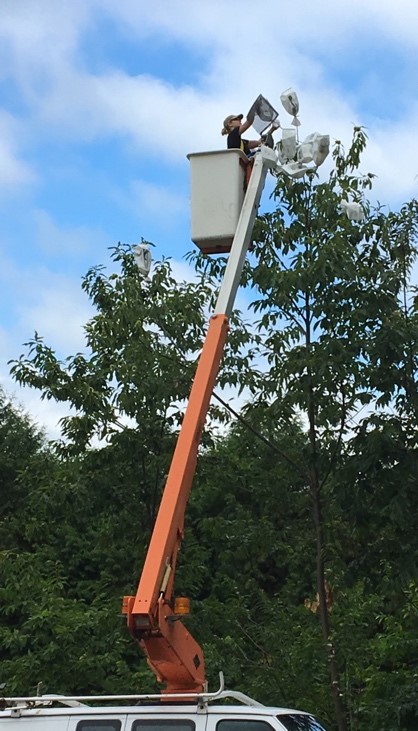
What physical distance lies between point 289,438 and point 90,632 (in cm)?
338

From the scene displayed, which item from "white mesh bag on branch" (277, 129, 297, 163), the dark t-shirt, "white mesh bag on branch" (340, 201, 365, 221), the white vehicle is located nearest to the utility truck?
the white vehicle

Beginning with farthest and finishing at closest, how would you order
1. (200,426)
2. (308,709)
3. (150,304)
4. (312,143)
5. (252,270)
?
(150,304) < (252,270) < (308,709) < (312,143) < (200,426)

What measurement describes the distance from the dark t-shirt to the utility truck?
0.24m

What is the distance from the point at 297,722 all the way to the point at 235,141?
4797 mm

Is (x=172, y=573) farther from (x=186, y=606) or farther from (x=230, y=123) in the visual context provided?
(x=230, y=123)

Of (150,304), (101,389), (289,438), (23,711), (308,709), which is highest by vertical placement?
(150,304)

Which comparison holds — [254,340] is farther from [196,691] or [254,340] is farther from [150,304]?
[196,691]

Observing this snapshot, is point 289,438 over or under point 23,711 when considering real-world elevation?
over

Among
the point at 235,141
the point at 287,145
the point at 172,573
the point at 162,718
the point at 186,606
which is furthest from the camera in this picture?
the point at 287,145

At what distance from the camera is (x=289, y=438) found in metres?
12.1

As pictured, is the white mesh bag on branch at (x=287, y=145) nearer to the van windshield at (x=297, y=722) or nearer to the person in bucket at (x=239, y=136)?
the person in bucket at (x=239, y=136)

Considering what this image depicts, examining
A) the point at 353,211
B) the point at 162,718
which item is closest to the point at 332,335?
the point at 353,211

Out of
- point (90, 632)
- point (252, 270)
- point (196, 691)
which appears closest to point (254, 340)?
point (252, 270)

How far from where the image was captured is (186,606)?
7520 millimetres
